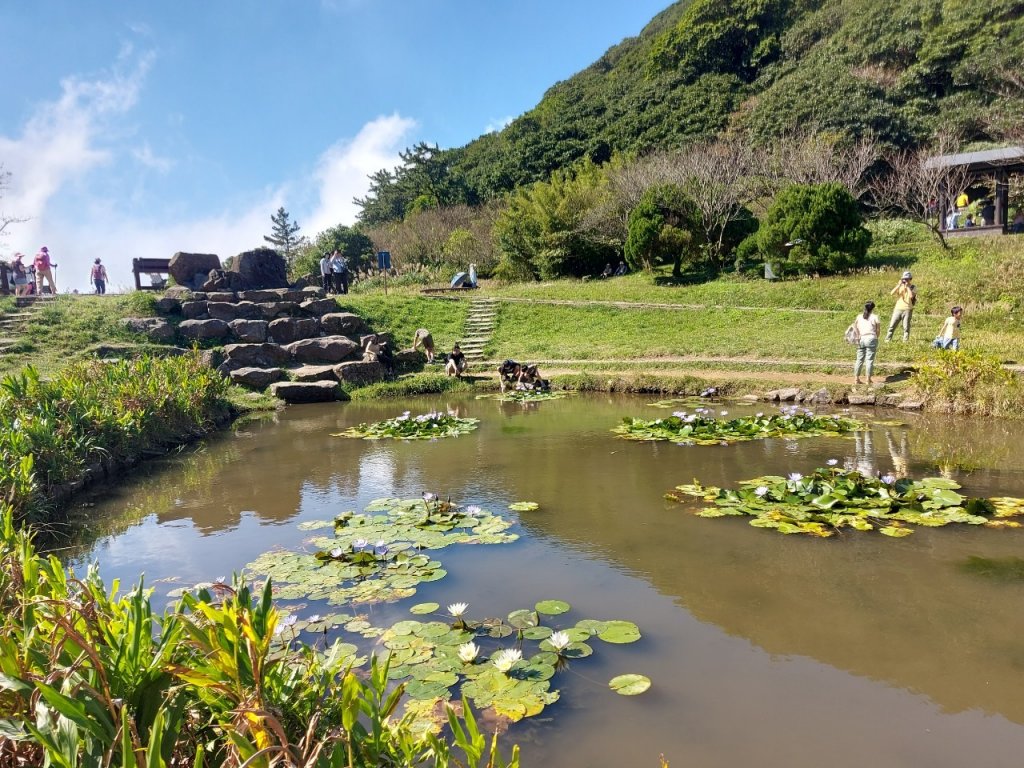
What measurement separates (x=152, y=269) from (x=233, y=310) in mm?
5381

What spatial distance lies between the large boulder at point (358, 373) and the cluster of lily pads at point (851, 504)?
9831mm

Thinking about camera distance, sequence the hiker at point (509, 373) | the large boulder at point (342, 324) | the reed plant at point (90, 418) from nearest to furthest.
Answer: the reed plant at point (90, 418) → the hiker at point (509, 373) → the large boulder at point (342, 324)

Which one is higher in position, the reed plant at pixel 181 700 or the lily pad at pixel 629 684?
the reed plant at pixel 181 700

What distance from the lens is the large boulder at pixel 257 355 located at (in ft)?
48.4

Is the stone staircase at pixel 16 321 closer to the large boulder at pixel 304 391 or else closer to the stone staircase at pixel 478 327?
the large boulder at pixel 304 391

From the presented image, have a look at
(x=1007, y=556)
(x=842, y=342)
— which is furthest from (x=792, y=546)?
(x=842, y=342)

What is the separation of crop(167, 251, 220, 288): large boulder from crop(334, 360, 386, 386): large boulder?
7.88 metres

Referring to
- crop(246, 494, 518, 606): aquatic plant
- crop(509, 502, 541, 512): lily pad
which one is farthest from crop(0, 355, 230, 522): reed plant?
crop(509, 502, 541, 512): lily pad

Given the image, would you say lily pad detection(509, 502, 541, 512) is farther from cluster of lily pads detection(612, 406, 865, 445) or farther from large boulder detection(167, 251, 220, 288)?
large boulder detection(167, 251, 220, 288)

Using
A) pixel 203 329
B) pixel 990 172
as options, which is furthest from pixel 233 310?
pixel 990 172

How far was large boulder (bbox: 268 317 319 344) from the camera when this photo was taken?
1648 centimetres

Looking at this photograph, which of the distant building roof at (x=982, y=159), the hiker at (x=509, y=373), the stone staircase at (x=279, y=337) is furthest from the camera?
the distant building roof at (x=982, y=159)

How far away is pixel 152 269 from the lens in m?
20.4

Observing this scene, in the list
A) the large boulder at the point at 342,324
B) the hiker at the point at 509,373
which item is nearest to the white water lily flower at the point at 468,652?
the hiker at the point at 509,373
